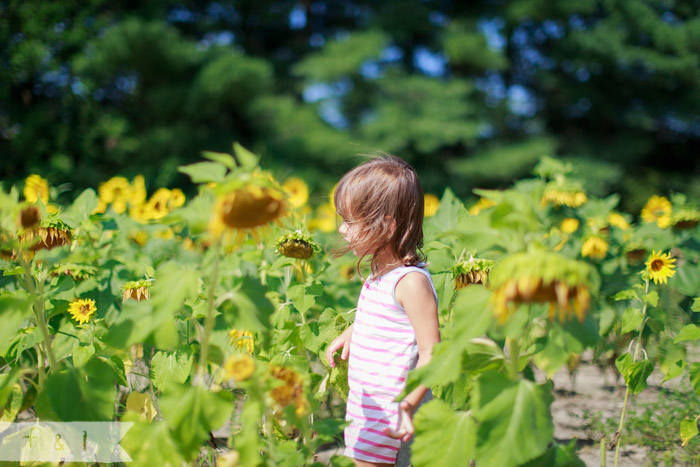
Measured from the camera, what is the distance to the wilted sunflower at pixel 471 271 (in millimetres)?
1415

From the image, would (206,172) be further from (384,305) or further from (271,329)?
(384,305)

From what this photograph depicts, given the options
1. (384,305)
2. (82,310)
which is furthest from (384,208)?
(82,310)

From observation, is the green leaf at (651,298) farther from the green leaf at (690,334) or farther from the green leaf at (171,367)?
the green leaf at (171,367)

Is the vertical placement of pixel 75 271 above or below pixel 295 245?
below

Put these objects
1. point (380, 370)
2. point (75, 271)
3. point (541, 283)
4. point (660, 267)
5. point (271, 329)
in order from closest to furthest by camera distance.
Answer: point (541, 283) < point (271, 329) < point (380, 370) < point (75, 271) < point (660, 267)

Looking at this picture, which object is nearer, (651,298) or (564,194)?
(651,298)

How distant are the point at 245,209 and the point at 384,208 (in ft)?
1.80

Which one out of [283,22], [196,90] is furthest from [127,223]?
[283,22]

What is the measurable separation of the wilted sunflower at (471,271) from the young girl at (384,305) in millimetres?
131

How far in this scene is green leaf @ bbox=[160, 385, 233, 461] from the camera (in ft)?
2.86

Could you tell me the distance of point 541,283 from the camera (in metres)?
0.78

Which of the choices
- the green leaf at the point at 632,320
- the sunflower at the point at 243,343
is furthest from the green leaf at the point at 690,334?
the sunflower at the point at 243,343

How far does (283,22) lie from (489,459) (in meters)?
11.3

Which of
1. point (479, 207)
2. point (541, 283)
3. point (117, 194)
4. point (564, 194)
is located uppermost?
point (541, 283)
